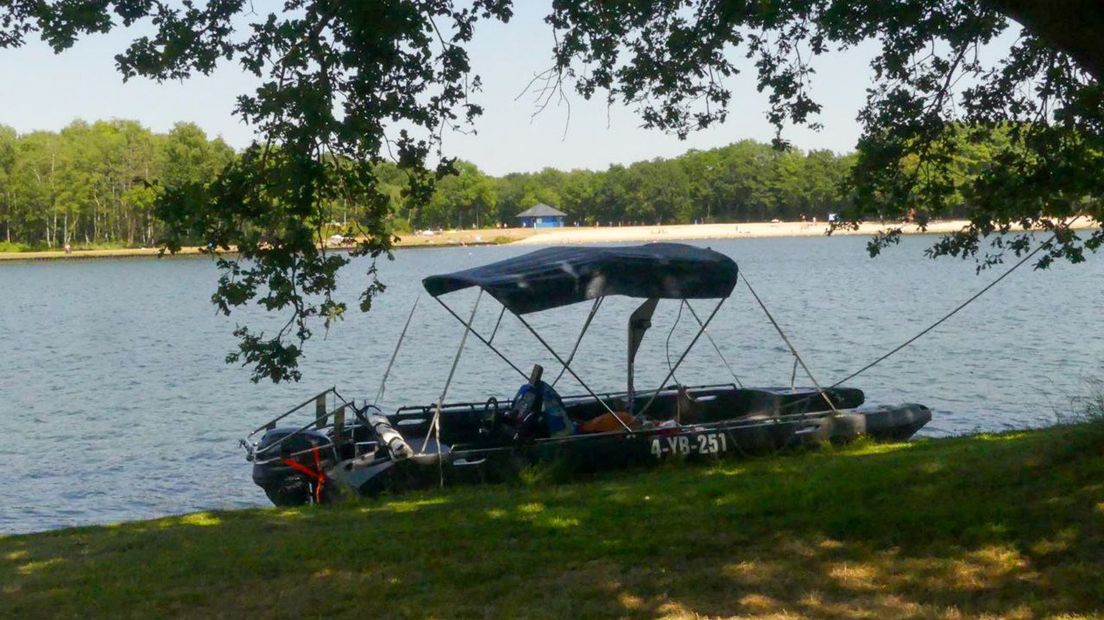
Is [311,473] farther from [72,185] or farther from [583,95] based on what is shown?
[72,185]

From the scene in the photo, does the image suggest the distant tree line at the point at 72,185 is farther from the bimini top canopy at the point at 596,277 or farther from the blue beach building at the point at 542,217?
the bimini top canopy at the point at 596,277

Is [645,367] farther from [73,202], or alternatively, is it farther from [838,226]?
[73,202]

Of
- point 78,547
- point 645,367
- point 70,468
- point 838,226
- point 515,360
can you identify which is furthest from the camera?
point 515,360

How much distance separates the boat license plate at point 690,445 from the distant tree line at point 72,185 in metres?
59.5

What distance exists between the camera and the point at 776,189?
325ft

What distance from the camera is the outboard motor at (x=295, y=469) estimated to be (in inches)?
475

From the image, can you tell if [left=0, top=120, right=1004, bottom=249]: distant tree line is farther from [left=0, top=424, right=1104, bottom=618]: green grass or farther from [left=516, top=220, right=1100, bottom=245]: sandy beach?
[left=0, top=424, right=1104, bottom=618]: green grass

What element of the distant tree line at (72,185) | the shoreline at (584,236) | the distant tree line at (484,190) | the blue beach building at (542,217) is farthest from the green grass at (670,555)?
the blue beach building at (542,217)

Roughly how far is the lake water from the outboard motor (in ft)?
9.32

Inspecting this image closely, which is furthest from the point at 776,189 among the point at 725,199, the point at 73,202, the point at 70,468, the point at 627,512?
the point at 627,512

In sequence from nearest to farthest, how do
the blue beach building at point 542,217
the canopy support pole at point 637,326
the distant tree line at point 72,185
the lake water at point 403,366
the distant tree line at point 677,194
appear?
the canopy support pole at point 637,326 < the lake water at point 403,366 < the distant tree line at point 72,185 < the distant tree line at point 677,194 < the blue beach building at point 542,217

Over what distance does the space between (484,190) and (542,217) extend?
11.8 m

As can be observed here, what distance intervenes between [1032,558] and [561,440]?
6.13 m

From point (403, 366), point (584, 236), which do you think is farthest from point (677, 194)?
point (403, 366)
